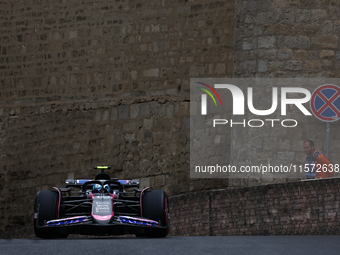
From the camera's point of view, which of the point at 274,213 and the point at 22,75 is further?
the point at 22,75

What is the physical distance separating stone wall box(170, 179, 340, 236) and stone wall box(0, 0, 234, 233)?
3.31 metres

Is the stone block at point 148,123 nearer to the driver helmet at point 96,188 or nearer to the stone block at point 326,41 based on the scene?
the stone block at point 326,41

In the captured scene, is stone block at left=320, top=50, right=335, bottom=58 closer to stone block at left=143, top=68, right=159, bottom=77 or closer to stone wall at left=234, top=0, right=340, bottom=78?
stone wall at left=234, top=0, right=340, bottom=78

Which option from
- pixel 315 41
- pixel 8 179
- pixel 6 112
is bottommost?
pixel 8 179

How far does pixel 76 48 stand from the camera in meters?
18.9

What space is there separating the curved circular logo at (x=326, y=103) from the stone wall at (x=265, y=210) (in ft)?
5.91

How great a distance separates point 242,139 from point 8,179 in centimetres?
764

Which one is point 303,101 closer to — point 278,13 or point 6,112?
point 278,13

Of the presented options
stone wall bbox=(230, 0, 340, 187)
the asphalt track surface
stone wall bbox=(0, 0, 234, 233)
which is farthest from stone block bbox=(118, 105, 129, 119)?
the asphalt track surface

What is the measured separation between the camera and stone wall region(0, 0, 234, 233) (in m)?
16.8

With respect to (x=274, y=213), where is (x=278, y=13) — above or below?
above

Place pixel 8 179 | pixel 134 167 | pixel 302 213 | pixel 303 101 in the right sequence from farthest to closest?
pixel 8 179
pixel 134 167
pixel 303 101
pixel 302 213

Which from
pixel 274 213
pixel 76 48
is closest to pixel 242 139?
pixel 274 213

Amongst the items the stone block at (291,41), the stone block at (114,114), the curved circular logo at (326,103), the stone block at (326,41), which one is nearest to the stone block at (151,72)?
the stone block at (114,114)
